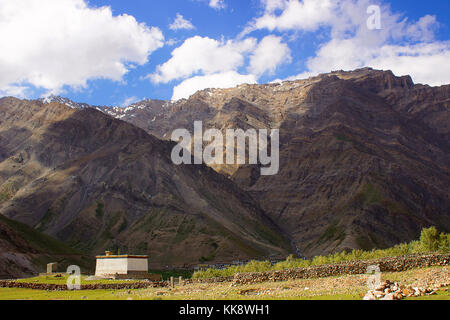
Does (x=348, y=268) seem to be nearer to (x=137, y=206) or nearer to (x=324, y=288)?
(x=324, y=288)

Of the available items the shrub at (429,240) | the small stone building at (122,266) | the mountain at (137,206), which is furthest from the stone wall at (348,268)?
the mountain at (137,206)

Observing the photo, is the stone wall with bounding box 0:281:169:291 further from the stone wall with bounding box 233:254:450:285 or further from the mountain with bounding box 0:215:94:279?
the mountain with bounding box 0:215:94:279

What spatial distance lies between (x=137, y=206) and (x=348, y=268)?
131454 mm

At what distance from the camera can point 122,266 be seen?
198 feet

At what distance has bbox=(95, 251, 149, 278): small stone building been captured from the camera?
5978cm

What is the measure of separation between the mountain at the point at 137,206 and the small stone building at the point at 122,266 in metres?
70.9

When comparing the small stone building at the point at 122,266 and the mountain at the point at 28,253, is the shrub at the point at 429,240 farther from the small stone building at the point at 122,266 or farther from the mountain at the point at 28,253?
the mountain at the point at 28,253

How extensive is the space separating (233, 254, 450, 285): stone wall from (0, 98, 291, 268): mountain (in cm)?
9457

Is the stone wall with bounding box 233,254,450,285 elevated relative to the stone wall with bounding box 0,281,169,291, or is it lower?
elevated

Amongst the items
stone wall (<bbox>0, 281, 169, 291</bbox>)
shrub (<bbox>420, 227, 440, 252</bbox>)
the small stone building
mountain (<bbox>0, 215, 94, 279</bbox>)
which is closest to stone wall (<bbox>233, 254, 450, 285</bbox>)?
stone wall (<bbox>0, 281, 169, 291</bbox>)

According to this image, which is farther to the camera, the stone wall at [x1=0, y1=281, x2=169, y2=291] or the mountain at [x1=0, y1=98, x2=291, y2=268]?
the mountain at [x1=0, y1=98, x2=291, y2=268]

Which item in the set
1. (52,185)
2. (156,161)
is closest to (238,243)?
(156,161)
